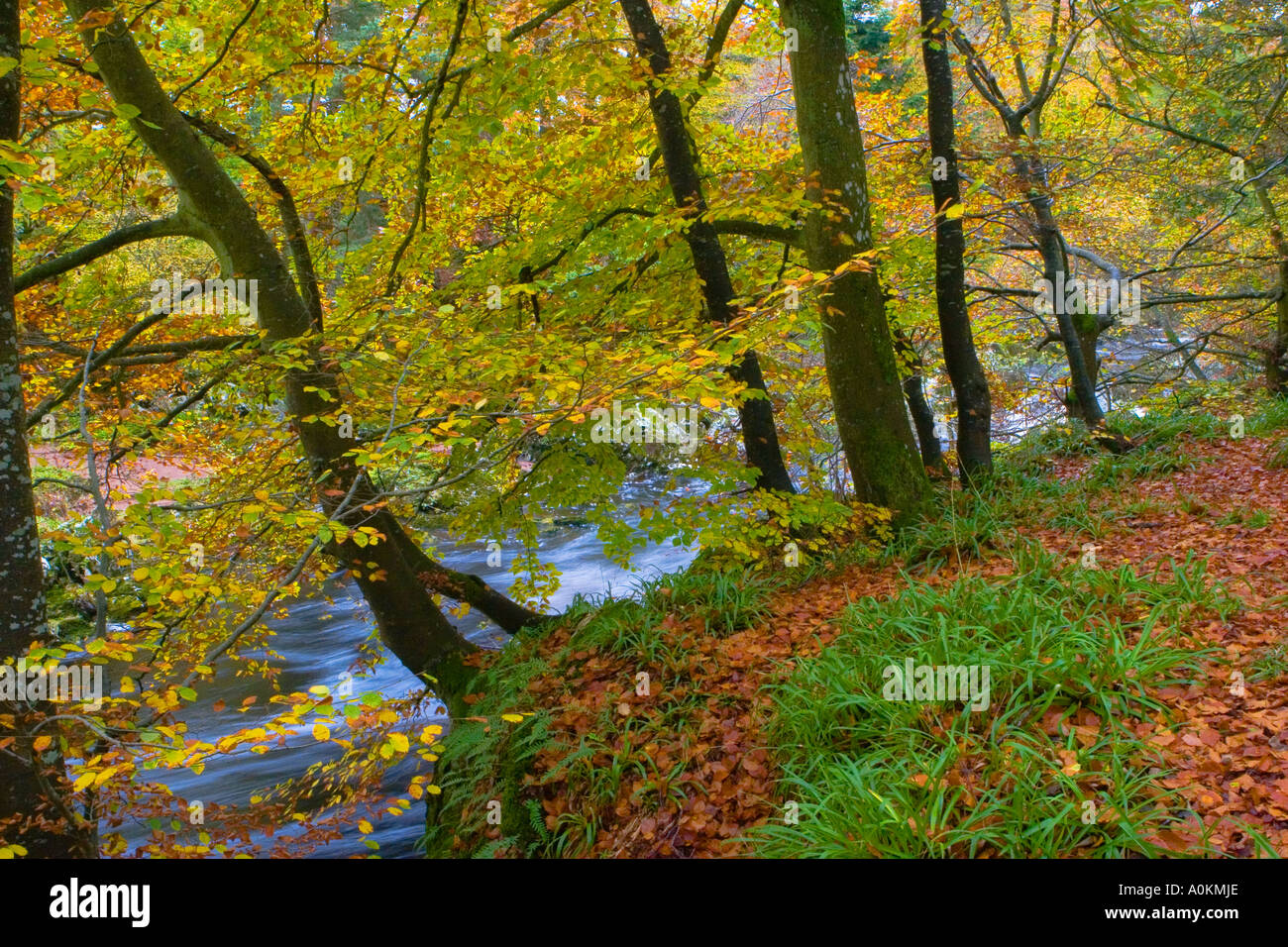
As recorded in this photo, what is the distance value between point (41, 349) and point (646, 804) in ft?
16.6

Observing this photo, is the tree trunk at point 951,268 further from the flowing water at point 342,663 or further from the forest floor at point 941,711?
the flowing water at point 342,663

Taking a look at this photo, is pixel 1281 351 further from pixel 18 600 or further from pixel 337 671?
pixel 337 671

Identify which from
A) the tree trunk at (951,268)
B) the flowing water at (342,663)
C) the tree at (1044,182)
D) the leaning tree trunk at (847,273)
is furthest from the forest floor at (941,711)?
the tree at (1044,182)

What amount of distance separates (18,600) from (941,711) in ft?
14.4

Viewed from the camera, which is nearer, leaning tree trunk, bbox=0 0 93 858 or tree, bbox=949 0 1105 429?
leaning tree trunk, bbox=0 0 93 858

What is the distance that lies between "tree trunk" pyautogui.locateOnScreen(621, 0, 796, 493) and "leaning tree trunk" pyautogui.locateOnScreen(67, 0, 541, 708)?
324 centimetres

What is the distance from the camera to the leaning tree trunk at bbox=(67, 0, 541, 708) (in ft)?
16.2

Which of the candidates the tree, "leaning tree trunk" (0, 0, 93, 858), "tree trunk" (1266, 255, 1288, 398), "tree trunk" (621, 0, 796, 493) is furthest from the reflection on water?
"tree trunk" (1266, 255, 1288, 398)

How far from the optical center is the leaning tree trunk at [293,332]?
494 cm

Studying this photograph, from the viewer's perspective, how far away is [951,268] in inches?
315

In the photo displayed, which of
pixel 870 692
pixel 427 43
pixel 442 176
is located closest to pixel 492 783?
pixel 870 692

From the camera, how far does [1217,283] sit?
14.8m

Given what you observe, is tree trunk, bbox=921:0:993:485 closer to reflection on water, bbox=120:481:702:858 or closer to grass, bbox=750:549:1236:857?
grass, bbox=750:549:1236:857

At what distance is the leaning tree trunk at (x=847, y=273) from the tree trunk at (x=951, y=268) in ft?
4.77
